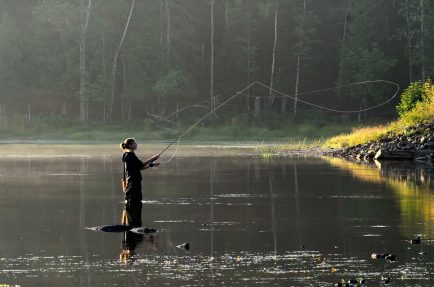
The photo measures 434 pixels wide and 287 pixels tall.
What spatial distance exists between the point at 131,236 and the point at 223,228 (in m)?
1.81

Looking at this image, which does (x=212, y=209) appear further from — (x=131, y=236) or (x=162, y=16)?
(x=162, y=16)

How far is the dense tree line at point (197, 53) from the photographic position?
74062 millimetres

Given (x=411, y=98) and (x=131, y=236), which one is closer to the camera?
(x=131, y=236)

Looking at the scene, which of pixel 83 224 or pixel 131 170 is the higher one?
pixel 131 170

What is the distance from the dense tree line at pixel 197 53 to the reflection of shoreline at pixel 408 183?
3411cm

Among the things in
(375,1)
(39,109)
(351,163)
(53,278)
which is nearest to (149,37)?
(39,109)

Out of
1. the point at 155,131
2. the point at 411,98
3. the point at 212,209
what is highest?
the point at 411,98

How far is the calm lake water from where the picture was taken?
13.4 m

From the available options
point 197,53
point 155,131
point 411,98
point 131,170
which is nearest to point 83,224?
point 131,170

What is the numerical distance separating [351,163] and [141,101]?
44.1m

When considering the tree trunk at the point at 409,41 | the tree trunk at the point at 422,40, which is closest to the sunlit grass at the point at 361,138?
the tree trunk at the point at 422,40

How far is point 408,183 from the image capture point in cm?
2769

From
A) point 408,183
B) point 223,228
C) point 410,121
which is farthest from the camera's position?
point 410,121

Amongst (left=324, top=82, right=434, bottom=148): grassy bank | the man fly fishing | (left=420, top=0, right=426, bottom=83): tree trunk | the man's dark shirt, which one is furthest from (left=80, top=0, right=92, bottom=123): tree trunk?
the man's dark shirt
